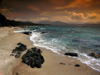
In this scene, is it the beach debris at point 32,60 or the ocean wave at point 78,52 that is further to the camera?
the ocean wave at point 78,52

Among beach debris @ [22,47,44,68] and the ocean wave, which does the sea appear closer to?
the ocean wave

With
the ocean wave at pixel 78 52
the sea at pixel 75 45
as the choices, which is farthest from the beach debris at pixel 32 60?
the ocean wave at pixel 78 52

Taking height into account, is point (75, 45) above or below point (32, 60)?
below

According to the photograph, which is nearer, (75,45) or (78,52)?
(78,52)

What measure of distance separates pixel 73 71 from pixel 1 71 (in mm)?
6469

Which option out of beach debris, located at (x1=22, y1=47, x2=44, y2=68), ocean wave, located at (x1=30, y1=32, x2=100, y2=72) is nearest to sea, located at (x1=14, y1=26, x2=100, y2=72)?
ocean wave, located at (x1=30, y1=32, x2=100, y2=72)

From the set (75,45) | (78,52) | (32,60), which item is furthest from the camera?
(75,45)

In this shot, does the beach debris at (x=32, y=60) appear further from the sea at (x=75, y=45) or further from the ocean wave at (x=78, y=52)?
the ocean wave at (x=78, y=52)

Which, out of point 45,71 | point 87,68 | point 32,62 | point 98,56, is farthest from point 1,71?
point 98,56

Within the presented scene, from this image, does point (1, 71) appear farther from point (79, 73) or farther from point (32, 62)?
point (79, 73)

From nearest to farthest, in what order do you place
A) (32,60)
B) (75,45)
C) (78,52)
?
1. (32,60)
2. (78,52)
3. (75,45)

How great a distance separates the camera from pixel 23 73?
5746 millimetres

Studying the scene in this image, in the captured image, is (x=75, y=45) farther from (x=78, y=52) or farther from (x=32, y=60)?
(x=32, y=60)

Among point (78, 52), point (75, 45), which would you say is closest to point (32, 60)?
point (78, 52)
